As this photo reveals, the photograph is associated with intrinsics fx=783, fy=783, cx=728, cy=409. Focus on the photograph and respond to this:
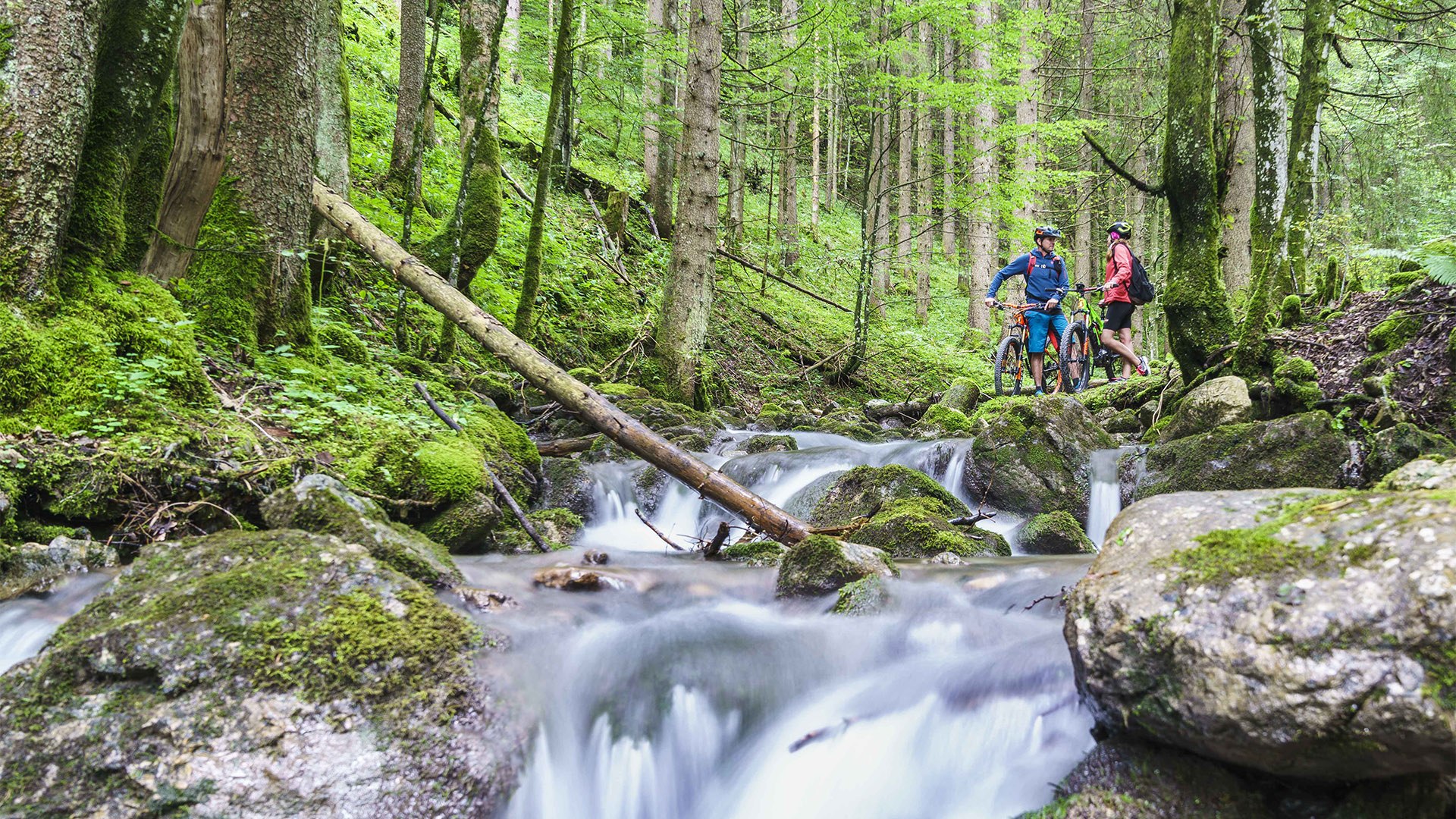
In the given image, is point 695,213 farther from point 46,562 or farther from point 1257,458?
point 46,562

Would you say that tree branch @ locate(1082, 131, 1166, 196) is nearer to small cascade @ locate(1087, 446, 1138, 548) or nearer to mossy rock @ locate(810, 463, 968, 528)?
small cascade @ locate(1087, 446, 1138, 548)

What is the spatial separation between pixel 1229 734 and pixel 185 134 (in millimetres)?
6463

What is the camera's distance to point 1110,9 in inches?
749

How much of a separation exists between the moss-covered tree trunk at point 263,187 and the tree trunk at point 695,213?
16.5ft

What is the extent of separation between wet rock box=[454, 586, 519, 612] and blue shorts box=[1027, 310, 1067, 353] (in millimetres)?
9499

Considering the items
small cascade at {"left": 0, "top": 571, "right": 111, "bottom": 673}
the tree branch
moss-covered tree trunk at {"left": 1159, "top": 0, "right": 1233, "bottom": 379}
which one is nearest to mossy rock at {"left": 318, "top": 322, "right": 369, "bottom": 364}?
small cascade at {"left": 0, "top": 571, "right": 111, "bottom": 673}

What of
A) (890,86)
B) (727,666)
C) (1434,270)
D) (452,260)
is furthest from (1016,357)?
(727,666)

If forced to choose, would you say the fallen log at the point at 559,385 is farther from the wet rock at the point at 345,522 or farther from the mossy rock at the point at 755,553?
the wet rock at the point at 345,522

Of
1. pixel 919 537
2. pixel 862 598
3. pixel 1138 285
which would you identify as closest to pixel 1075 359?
pixel 1138 285

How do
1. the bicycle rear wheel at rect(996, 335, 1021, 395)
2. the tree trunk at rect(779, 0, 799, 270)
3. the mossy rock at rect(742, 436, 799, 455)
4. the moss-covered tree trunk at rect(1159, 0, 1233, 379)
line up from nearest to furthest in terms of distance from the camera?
the moss-covered tree trunk at rect(1159, 0, 1233, 379), the mossy rock at rect(742, 436, 799, 455), the bicycle rear wheel at rect(996, 335, 1021, 395), the tree trunk at rect(779, 0, 799, 270)

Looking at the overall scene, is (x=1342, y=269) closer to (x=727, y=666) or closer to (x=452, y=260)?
(x=727, y=666)

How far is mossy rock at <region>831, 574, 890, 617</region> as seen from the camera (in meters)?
4.45

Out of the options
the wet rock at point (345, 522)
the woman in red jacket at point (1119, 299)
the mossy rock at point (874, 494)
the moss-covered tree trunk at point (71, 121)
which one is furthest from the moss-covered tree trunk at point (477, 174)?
the woman in red jacket at point (1119, 299)

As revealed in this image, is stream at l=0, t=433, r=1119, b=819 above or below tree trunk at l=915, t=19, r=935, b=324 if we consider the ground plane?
below
